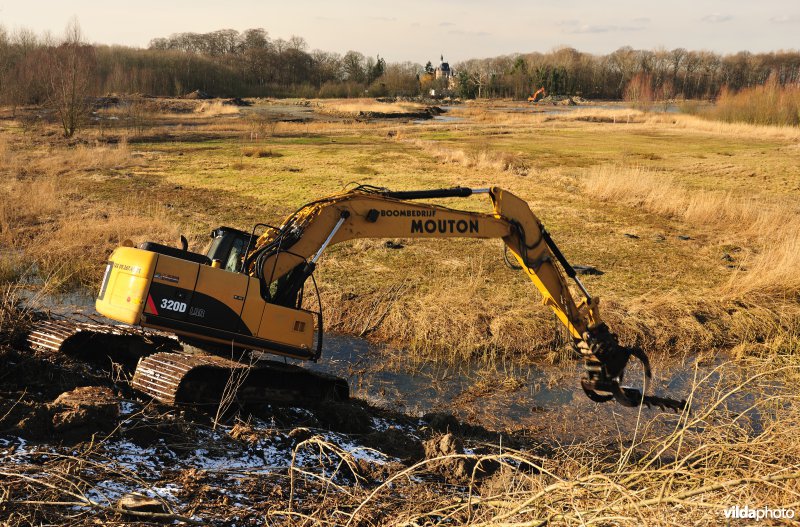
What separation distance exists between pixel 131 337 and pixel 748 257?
1432 centimetres

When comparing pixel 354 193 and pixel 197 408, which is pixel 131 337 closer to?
pixel 197 408

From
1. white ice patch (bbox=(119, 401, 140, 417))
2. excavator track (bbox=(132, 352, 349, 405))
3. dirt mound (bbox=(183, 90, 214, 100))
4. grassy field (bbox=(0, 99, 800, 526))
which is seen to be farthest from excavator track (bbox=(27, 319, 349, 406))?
dirt mound (bbox=(183, 90, 214, 100))

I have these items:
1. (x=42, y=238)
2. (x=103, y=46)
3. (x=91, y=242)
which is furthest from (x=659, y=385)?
(x=103, y=46)

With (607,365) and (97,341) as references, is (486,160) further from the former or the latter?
(97,341)

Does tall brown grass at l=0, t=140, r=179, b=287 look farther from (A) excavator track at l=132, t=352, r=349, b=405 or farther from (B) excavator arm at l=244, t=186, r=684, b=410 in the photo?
(B) excavator arm at l=244, t=186, r=684, b=410

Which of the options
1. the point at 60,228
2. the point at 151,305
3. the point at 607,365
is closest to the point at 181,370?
the point at 151,305

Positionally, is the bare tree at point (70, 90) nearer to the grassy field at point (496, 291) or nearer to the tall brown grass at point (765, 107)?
the grassy field at point (496, 291)

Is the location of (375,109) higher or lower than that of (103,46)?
lower

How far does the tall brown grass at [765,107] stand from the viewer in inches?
2052

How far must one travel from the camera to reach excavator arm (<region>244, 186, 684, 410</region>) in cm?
845

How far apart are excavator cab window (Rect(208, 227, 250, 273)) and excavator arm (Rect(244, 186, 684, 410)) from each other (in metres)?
0.31

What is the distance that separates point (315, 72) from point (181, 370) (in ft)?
399

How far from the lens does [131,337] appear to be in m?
9.43

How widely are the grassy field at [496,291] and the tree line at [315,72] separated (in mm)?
9537
